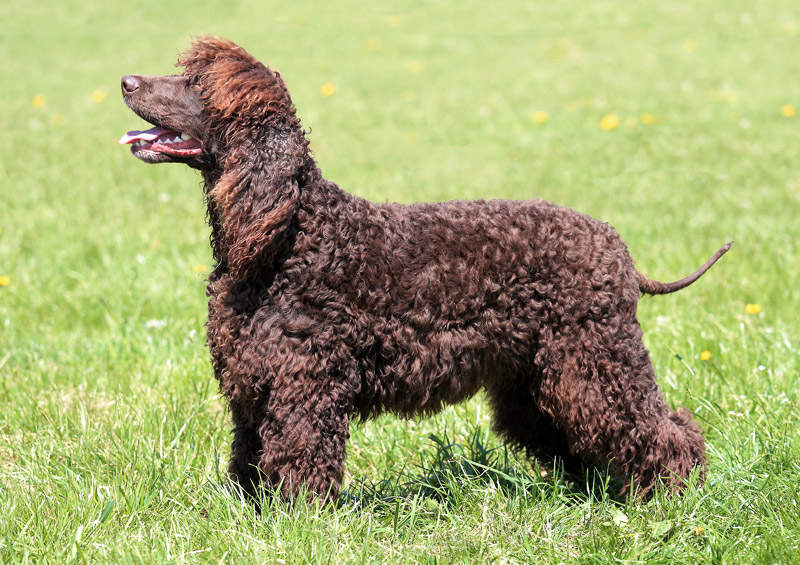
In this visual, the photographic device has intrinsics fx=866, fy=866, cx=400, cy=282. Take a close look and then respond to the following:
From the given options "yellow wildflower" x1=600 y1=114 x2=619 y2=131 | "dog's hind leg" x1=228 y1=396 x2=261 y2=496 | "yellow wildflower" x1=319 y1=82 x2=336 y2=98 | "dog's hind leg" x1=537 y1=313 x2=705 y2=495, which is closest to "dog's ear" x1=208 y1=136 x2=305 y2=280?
"dog's hind leg" x1=228 y1=396 x2=261 y2=496

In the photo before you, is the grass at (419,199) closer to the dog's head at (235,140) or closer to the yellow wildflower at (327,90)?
the yellow wildflower at (327,90)

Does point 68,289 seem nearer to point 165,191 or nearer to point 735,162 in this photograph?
point 165,191

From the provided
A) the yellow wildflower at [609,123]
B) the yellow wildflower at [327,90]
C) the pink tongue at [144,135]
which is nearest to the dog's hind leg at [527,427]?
the pink tongue at [144,135]

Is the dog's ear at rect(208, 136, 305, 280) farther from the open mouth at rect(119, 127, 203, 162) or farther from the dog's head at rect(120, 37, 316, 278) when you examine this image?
the open mouth at rect(119, 127, 203, 162)

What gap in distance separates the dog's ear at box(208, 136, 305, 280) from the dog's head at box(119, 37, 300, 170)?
6 cm

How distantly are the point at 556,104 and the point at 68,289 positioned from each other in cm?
696

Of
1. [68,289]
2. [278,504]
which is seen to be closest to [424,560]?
[278,504]

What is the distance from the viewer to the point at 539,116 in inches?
380

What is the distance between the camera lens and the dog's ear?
9.16 ft

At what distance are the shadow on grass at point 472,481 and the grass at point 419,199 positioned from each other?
0.02 meters

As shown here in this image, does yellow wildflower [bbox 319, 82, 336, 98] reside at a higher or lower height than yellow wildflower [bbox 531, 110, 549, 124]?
higher

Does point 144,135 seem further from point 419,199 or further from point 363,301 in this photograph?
point 419,199

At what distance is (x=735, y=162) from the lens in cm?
828

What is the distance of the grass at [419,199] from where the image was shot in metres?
2.88
